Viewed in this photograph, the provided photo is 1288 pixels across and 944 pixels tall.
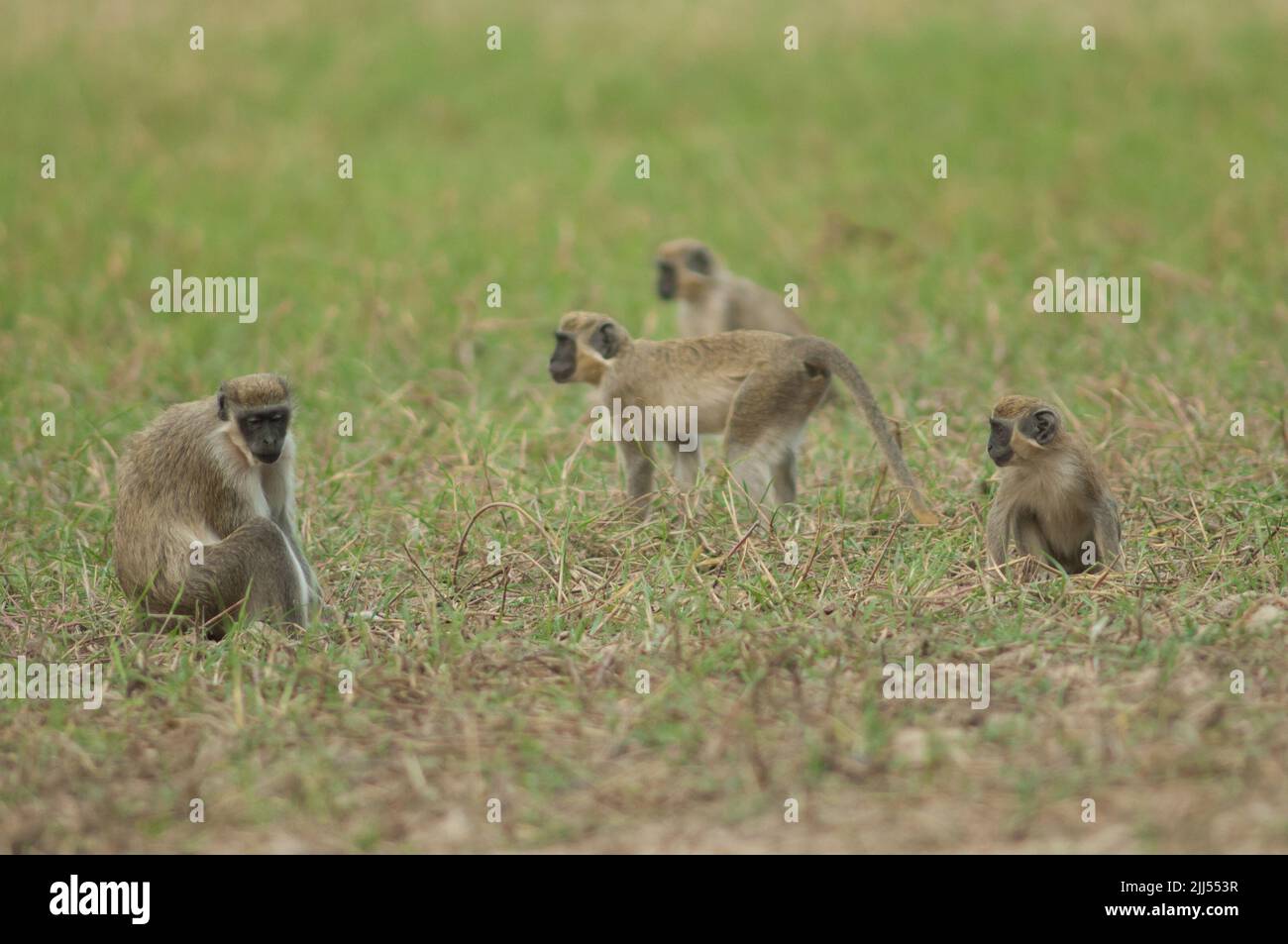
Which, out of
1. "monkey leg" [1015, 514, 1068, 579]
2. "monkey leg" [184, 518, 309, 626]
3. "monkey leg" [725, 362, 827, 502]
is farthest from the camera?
"monkey leg" [725, 362, 827, 502]

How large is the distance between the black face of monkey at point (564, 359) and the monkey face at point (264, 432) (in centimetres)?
179

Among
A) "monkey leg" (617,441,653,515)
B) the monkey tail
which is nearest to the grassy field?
the monkey tail

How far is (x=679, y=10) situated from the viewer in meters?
20.0

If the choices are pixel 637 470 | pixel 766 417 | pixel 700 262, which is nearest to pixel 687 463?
pixel 637 470

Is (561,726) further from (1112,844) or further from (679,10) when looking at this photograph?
(679,10)

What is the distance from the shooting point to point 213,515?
6.50 metres

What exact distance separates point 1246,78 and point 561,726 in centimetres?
1409

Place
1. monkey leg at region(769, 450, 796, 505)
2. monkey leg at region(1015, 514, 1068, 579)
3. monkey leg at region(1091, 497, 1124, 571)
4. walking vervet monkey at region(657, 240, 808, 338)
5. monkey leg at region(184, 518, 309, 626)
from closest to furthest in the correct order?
monkey leg at region(184, 518, 309, 626) → monkey leg at region(1091, 497, 1124, 571) → monkey leg at region(1015, 514, 1068, 579) → monkey leg at region(769, 450, 796, 505) → walking vervet monkey at region(657, 240, 808, 338)

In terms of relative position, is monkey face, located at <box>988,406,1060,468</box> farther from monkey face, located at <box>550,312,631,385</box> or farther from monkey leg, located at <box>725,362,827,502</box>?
monkey face, located at <box>550,312,631,385</box>

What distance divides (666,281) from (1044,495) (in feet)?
15.7

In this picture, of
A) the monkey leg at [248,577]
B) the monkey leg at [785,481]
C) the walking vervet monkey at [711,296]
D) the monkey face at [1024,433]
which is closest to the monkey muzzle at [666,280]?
the walking vervet monkey at [711,296]

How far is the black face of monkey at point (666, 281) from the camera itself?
10969 mm

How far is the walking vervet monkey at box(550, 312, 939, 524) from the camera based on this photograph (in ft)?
25.2

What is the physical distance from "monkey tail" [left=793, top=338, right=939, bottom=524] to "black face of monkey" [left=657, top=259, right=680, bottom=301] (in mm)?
3358
